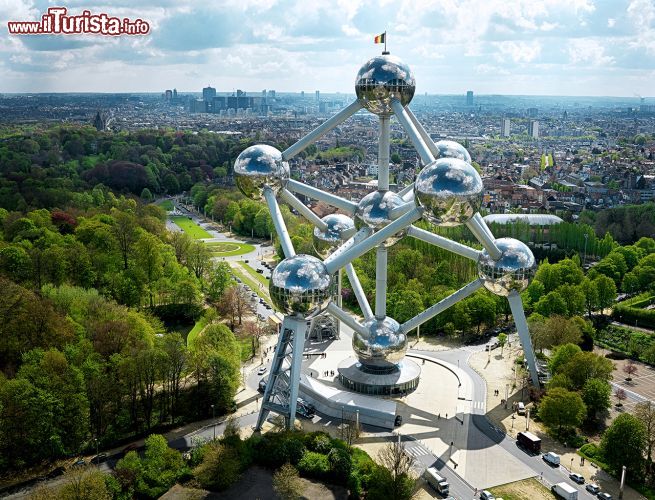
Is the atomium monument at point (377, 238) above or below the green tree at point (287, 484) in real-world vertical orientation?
above

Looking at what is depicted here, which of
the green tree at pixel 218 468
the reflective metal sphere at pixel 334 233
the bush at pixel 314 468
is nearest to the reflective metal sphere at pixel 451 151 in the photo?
the reflective metal sphere at pixel 334 233

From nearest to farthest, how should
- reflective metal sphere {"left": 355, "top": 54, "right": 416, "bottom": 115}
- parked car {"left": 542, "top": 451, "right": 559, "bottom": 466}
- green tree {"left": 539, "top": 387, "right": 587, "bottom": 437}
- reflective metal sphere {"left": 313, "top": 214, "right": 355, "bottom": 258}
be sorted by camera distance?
parked car {"left": 542, "top": 451, "right": 559, "bottom": 466} < green tree {"left": 539, "top": 387, "right": 587, "bottom": 437} < reflective metal sphere {"left": 355, "top": 54, "right": 416, "bottom": 115} < reflective metal sphere {"left": 313, "top": 214, "right": 355, "bottom": 258}

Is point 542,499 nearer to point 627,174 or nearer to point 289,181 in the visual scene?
point 289,181

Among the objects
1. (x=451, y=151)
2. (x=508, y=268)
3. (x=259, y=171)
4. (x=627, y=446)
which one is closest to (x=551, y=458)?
(x=627, y=446)

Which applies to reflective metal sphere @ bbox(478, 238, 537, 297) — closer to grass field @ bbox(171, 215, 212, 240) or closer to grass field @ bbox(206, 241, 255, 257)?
grass field @ bbox(206, 241, 255, 257)

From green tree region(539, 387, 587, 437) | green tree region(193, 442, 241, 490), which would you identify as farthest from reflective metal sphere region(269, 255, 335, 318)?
green tree region(539, 387, 587, 437)

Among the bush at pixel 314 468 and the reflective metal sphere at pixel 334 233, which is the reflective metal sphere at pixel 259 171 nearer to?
the reflective metal sphere at pixel 334 233

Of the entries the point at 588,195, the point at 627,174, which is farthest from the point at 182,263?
the point at 627,174

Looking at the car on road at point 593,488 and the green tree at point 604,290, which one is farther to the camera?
the green tree at point 604,290
